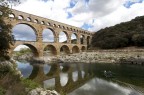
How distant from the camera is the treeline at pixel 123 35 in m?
60.6

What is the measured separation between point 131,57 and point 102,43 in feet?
71.2

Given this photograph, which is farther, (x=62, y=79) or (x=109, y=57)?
(x=109, y=57)

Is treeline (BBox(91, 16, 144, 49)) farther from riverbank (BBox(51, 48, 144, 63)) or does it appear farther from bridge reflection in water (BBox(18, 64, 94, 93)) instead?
bridge reflection in water (BBox(18, 64, 94, 93))

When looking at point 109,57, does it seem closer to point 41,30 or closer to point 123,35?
point 123,35

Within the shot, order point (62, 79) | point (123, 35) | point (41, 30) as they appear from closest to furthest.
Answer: point (62, 79)
point (41, 30)
point (123, 35)

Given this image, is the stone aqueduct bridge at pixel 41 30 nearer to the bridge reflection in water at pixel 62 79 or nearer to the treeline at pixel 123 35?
the treeline at pixel 123 35

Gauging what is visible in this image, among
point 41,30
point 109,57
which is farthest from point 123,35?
point 41,30

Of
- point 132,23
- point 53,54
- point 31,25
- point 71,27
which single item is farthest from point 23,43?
point 132,23

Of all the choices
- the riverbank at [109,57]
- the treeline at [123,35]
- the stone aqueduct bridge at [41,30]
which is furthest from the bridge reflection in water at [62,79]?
the treeline at [123,35]

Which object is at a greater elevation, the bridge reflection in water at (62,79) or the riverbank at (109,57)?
the riverbank at (109,57)

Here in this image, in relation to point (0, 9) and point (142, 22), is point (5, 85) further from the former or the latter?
point (142, 22)

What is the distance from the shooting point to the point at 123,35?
6594 centimetres

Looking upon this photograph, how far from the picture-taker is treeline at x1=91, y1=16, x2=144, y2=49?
6058cm

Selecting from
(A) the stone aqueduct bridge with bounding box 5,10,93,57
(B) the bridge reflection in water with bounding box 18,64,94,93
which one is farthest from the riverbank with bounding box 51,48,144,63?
(B) the bridge reflection in water with bounding box 18,64,94,93
